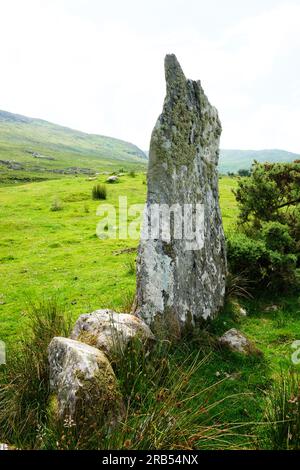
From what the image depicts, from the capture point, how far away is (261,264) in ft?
43.4

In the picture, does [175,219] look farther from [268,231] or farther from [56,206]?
[56,206]

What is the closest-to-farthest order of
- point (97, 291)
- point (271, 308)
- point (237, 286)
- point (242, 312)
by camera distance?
point (242, 312)
point (271, 308)
point (237, 286)
point (97, 291)

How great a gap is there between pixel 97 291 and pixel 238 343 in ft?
21.5

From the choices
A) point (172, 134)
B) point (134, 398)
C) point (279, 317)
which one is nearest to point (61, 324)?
point (134, 398)

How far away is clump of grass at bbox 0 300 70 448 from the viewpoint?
19.8ft

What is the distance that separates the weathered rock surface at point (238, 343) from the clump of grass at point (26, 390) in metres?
3.85

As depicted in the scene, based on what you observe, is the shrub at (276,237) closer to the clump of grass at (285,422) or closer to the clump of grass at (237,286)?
the clump of grass at (237,286)

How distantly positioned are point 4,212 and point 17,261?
12.0m

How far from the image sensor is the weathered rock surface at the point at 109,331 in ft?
24.2

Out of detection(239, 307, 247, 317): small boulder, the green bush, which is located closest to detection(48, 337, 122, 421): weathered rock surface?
detection(239, 307, 247, 317): small boulder

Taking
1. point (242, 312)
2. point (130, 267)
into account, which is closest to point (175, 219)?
point (242, 312)

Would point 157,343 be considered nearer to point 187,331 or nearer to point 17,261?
point 187,331

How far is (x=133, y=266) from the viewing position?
16797mm

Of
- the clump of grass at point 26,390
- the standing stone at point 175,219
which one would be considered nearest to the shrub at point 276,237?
the standing stone at point 175,219
